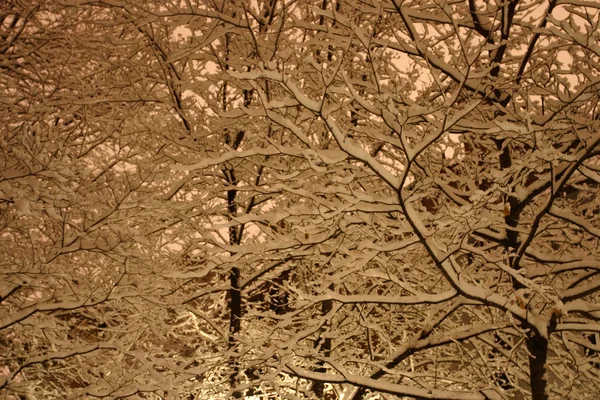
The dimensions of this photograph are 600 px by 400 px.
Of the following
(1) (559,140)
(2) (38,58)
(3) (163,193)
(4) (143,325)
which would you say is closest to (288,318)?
(4) (143,325)

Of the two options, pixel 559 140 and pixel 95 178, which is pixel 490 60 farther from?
pixel 95 178

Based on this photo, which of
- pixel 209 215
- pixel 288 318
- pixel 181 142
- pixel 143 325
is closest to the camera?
pixel 288 318

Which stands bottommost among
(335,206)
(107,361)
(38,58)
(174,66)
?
(107,361)

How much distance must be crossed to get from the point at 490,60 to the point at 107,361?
15.4 feet

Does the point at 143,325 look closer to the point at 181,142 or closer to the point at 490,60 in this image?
the point at 181,142

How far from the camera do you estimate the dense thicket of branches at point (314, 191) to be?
3.24 metres

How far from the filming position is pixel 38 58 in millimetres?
5504

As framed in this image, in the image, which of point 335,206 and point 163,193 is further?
point 163,193

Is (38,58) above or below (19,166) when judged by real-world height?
above

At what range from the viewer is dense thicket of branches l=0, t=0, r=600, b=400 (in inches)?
127

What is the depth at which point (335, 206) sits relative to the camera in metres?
3.68

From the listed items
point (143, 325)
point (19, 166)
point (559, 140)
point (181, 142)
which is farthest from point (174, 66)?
point (559, 140)

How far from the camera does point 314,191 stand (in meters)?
3.64

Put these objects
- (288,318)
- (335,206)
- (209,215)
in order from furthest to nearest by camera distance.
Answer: (209,215)
(288,318)
(335,206)
